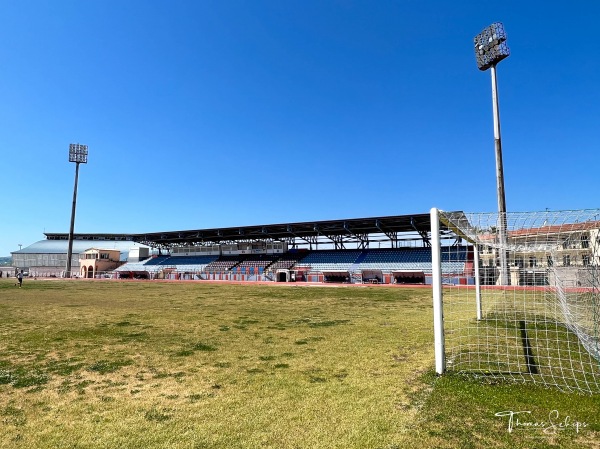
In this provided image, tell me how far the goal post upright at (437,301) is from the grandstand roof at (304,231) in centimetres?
3158

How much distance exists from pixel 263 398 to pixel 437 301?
3410 mm

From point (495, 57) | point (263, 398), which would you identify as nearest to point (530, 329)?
point (263, 398)

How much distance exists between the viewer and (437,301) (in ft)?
20.4

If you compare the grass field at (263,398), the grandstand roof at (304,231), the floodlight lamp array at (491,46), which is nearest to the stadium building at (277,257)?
the grandstand roof at (304,231)

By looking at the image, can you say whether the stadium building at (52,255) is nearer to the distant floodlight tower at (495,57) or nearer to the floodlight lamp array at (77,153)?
the floodlight lamp array at (77,153)

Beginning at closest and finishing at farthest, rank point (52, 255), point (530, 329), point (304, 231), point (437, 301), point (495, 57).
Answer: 1. point (437, 301)
2. point (530, 329)
3. point (495, 57)
4. point (304, 231)
5. point (52, 255)

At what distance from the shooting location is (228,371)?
6367 mm

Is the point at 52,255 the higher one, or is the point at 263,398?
the point at 52,255

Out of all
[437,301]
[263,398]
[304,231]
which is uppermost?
[304,231]

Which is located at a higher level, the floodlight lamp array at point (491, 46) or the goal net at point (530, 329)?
the floodlight lamp array at point (491, 46)

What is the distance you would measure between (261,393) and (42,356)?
548cm

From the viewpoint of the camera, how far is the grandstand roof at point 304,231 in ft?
138

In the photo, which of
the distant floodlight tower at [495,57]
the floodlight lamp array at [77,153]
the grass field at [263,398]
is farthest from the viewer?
the floodlight lamp array at [77,153]

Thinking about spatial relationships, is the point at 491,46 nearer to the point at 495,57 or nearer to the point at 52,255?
the point at 495,57
